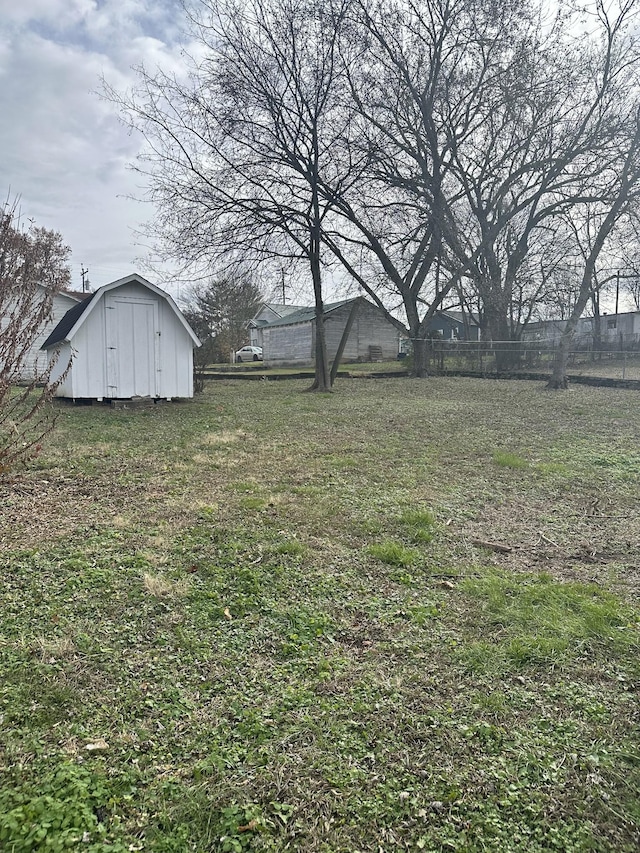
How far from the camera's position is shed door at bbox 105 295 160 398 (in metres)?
10.7

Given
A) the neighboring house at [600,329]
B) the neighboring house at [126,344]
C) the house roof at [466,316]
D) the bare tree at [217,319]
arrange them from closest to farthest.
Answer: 1. the neighboring house at [126,344]
2. the house roof at [466,316]
3. the neighboring house at [600,329]
4. the bare tree at [217,319]

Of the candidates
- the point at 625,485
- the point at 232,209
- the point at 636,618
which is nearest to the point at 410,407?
the point at 625,485

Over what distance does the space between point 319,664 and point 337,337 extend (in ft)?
86.5

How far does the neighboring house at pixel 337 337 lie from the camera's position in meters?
27.0

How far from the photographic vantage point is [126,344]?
10.9 metres

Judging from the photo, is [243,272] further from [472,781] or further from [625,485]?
[472,781]

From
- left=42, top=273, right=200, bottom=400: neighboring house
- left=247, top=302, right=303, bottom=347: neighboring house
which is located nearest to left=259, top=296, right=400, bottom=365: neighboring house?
left=247, top=302, right=303, bottom=347: neighboring house

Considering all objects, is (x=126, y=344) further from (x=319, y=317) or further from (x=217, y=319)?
(x=217, y=319)

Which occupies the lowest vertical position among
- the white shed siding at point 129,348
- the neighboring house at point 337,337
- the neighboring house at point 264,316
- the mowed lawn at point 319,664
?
the mowed lawn at point 319,664

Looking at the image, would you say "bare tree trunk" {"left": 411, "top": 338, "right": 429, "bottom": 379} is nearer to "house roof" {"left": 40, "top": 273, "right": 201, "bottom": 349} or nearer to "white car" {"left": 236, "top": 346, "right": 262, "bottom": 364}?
"house roof" {"left": 40, "top": 273, "right": 201, "bottom": 349}

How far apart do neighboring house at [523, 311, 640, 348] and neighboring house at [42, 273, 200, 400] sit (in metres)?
18.2

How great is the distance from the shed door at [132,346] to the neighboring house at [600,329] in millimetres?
18729

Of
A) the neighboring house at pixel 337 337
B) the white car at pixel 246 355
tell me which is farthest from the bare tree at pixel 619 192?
the white car at pixel 246 355

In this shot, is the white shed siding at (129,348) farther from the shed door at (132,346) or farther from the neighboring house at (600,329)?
the neighboring house at (600,329)
